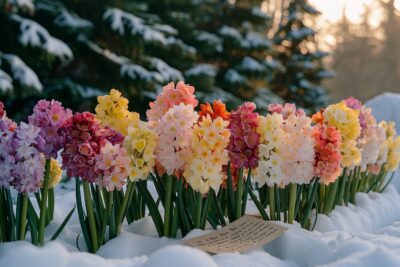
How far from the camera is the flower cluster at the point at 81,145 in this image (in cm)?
258

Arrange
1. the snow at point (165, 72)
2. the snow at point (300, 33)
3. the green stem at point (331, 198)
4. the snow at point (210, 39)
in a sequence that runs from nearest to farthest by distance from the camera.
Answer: the green stem at point (331, 198) < the snow at point (165, 72) < the snow at point (210, 39) < the snow at point (300, 33)

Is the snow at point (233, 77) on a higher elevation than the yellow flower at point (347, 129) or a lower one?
higher

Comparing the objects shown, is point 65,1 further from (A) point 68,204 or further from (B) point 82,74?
(A) point 68,204

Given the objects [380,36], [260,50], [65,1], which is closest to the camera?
[65,1]

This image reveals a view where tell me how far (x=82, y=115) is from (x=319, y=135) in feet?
4.39

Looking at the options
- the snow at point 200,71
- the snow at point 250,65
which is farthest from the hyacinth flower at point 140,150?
the snow at point 250,65

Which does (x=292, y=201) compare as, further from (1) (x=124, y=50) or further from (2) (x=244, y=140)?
(1) (x=124, y=50)

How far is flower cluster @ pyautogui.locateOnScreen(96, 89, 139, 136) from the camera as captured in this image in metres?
3.01

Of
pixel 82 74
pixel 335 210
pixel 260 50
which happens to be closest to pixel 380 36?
pixel 260 50

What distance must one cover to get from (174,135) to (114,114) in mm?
422

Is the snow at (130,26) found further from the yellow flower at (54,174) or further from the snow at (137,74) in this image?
the yellow flower at (54,174)

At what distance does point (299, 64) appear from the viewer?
1738 centimetres

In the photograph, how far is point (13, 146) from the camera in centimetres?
255

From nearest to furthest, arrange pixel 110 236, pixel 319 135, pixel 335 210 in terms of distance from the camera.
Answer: pixel 110 236 → pixel 319 135 → pixel 335 210
